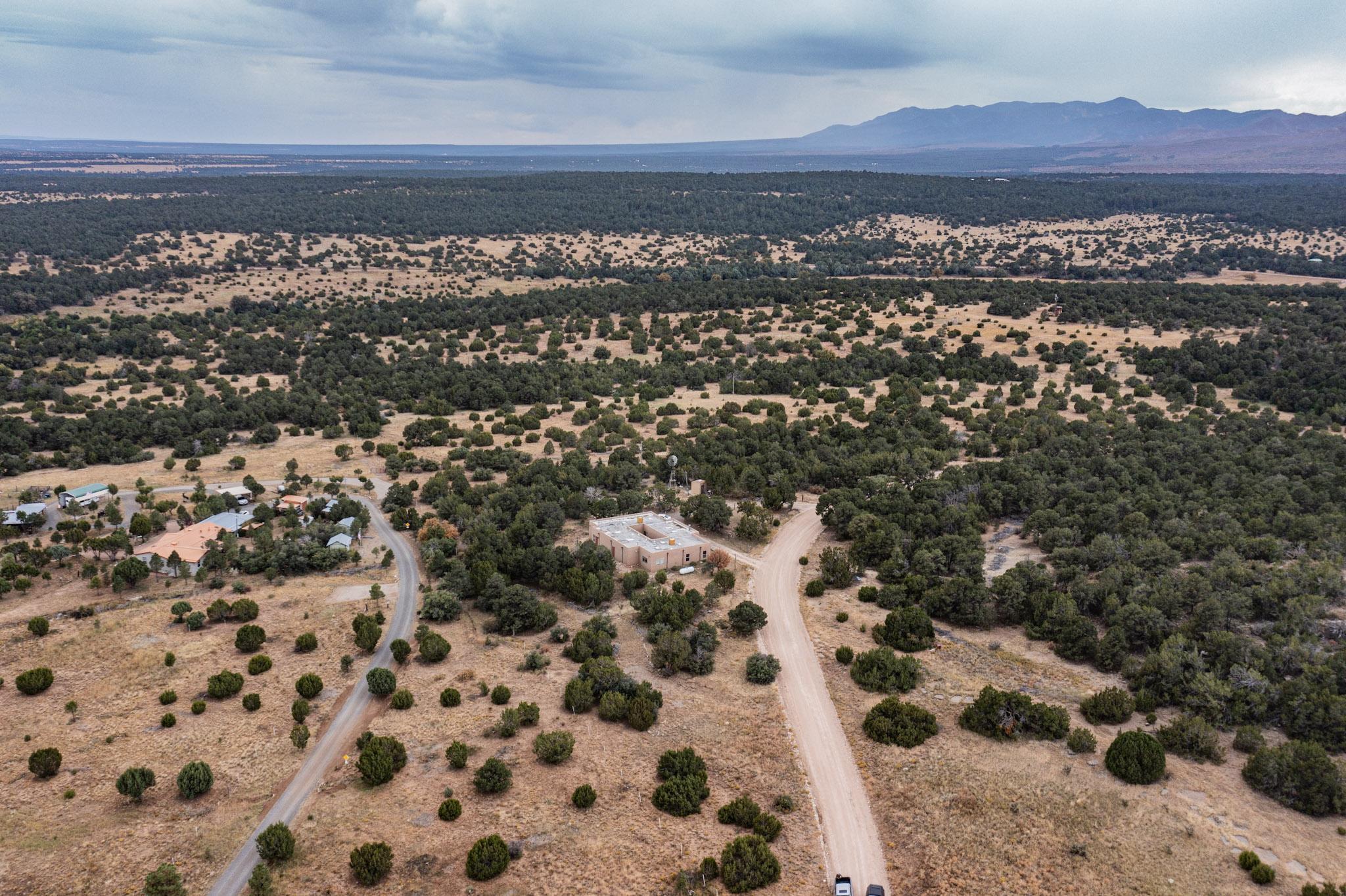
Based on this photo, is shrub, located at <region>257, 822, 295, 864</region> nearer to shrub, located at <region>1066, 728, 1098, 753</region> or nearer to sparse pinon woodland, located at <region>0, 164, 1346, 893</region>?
sparse pinon woodland, located at <region>0, 164, 1346, 893</region>

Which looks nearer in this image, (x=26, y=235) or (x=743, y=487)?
(x=743, y=487)

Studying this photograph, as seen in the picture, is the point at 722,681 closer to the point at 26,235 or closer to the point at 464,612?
the point at 464,612

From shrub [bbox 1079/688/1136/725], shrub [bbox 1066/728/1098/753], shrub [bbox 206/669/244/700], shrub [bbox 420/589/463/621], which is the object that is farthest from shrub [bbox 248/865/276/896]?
shrub [bbox 1079/688/1136/725]

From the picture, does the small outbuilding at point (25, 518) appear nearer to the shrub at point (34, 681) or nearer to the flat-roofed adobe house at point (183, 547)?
the flat-roofed adobe house at point (183, 547)

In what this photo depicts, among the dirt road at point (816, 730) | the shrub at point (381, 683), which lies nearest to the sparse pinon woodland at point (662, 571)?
the shrub at point (381, 683)

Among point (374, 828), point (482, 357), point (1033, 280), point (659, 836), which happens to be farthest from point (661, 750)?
point (1033, 280)
